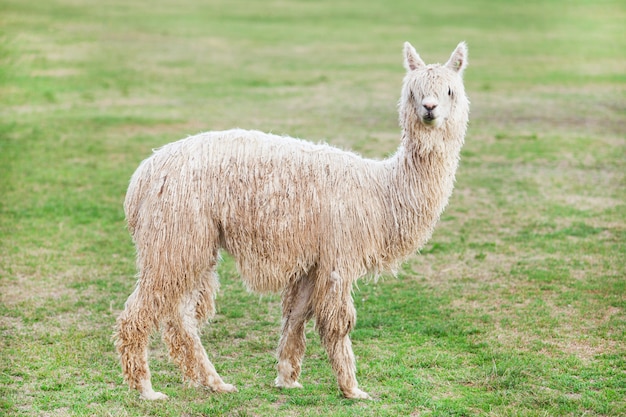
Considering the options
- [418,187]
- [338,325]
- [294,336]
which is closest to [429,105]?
[418,187]

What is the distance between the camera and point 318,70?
87.6ft

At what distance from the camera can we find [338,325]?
6551 mm

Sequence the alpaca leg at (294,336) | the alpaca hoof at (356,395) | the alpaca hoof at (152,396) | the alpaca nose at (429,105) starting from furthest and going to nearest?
the alpaca leg at (294,336) < the alpaca hoof at (356,395) < the alpaca hoof at (152,396) < the alpaca nose at (429,105)

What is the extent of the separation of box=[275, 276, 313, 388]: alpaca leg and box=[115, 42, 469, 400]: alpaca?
0.01 meters

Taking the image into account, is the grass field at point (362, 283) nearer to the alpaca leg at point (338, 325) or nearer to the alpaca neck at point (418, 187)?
the alpaca leg at point (338, 325)

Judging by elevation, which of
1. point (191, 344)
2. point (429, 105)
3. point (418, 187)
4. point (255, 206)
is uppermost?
point (429, 105)

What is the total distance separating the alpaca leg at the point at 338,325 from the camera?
21.5 feet

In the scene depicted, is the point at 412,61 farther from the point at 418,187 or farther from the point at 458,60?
the point at 418,187

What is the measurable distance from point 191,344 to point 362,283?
3402mm

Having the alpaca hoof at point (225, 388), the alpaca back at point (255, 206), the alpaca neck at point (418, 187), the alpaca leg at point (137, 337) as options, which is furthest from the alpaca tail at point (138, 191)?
the alpaca neck at point (418, 187)

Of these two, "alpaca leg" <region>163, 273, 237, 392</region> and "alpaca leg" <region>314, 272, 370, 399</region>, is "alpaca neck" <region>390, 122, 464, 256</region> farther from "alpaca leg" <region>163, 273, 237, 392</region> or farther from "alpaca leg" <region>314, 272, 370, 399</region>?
"alpaca leg" <region>163, 273, 237, 392</region>

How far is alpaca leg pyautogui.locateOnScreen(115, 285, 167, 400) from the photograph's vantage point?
20.9 feet

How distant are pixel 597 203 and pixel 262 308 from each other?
247 inches

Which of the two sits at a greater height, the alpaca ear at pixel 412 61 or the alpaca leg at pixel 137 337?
the alpaca ear at pixel 412 61
